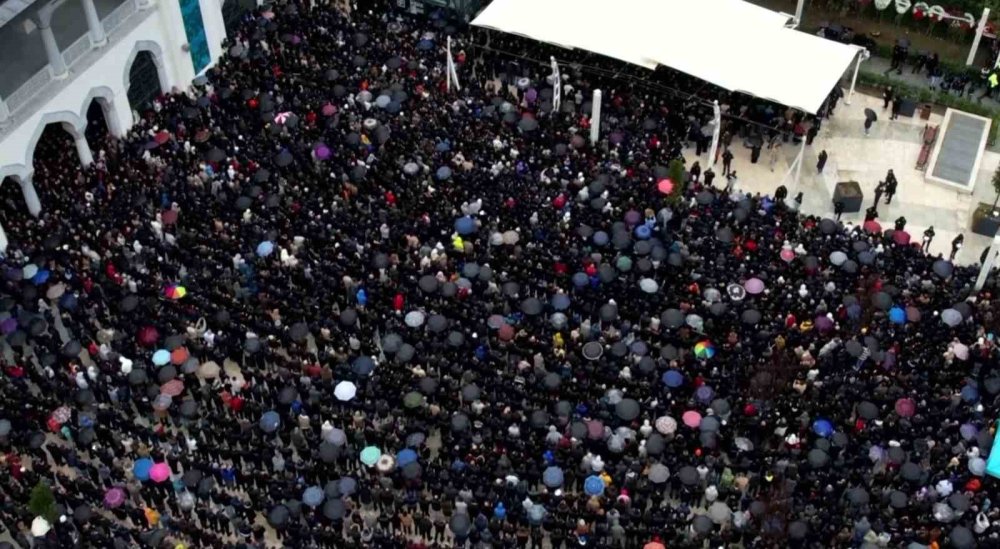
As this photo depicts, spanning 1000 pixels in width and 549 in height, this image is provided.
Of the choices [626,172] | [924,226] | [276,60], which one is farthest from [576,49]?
[924,226]

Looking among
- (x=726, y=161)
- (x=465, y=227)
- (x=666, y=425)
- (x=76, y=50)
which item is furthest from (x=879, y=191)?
(x=76, y=50)

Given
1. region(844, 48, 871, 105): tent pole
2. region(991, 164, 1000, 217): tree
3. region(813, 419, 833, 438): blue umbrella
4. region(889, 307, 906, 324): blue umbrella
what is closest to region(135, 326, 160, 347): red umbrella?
region(813, 419, 833, 438): blue umbrella

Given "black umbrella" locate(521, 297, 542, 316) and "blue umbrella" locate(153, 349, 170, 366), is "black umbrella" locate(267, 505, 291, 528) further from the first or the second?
"black umbrella" locate(521, 297, 542, 316)

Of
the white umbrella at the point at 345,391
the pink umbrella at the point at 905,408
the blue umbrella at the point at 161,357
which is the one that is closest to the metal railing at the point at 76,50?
the blue umbrella at the point at 161,357

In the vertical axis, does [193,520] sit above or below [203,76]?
below

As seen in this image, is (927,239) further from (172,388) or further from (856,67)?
(172,388)

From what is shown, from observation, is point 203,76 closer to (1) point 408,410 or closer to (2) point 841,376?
(1) point 408,410
